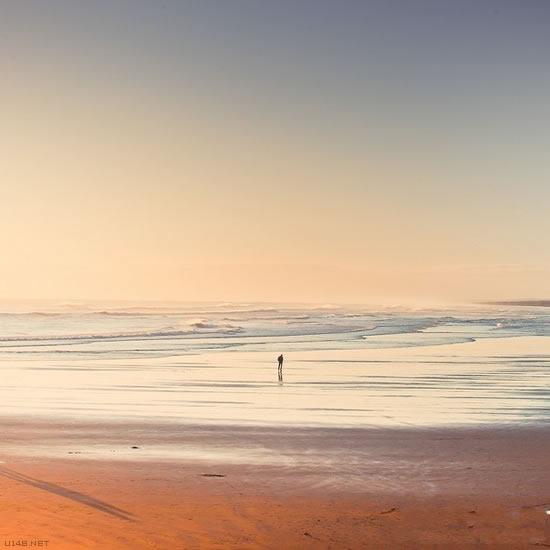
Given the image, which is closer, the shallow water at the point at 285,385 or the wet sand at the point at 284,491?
the wet sand at the point at 284,491

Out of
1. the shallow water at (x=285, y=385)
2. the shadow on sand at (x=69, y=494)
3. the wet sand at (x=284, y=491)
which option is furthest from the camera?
the shallow water at (x=285, y=385)

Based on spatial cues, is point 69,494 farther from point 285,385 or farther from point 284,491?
point 285,385

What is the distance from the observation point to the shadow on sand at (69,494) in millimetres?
11961

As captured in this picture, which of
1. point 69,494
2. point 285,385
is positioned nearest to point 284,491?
point 69,494

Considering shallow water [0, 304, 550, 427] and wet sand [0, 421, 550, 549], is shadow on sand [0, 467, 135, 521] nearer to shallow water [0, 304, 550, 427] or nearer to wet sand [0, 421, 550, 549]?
wet sand [0, 421, 550, 549]

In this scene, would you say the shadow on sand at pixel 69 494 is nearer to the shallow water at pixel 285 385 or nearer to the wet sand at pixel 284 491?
the wet sand at pixel 284 491

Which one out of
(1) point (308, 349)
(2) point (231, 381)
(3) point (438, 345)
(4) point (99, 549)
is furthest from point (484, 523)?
(3) point (438, 345)

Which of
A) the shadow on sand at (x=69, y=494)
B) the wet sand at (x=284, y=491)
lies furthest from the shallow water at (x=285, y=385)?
the shadow on sand at (x=69, y=494)

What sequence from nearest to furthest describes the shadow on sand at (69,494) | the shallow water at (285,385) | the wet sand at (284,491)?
the wet sand at (284,491)
the shadow on sand at (69,494)
the shallow water at (285,385)

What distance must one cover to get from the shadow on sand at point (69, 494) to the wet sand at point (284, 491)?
0.9 inches

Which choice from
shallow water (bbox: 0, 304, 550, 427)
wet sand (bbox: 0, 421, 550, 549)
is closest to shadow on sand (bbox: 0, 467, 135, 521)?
wet sand (bbox: 0, 421, 550, 549)

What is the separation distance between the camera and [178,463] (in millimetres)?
15367

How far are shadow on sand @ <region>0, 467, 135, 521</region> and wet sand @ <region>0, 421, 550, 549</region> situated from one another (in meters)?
0.02

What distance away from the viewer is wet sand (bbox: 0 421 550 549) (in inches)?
434
